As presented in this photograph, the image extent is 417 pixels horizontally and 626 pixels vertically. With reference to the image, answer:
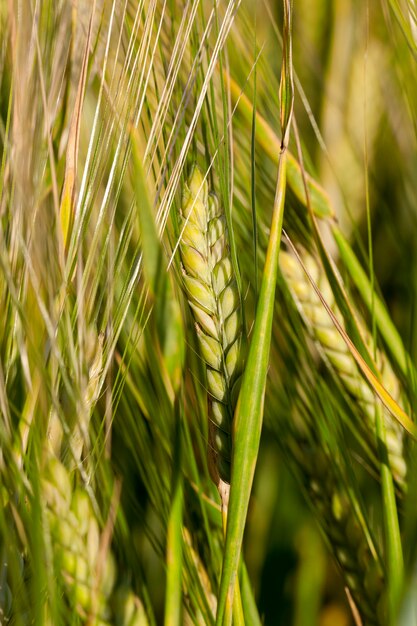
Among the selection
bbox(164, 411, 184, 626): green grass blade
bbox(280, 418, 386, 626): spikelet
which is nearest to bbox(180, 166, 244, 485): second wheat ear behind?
bbox(164, 411, 184, 626): green grass blade

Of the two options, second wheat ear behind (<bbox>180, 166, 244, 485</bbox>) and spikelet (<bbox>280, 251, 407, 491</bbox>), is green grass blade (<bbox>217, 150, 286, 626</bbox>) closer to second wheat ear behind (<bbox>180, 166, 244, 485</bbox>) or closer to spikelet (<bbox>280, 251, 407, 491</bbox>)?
second wheat ear behind (<bbox>180, 166, 244, 485</bbox>)

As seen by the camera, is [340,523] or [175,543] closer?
[175,543]

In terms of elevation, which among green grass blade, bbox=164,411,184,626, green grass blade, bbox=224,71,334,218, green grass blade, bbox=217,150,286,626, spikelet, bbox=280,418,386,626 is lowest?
spikelet, bbox=280,418,386,626

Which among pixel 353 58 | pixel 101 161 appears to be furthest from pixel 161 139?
pixel 353 58

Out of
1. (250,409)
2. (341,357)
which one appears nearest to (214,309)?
(250,409)

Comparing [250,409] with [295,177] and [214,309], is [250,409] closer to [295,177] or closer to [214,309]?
[214,309]

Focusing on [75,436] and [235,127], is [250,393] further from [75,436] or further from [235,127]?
[235,127]
